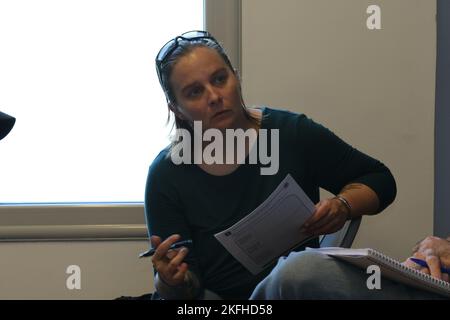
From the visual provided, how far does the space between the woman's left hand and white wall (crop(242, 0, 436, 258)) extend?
2.23 ft

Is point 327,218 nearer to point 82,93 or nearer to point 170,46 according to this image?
point 170,46

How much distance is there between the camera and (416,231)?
193 centimetres

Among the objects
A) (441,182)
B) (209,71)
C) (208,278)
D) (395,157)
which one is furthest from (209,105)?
(441,182)

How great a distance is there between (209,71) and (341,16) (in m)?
0.72

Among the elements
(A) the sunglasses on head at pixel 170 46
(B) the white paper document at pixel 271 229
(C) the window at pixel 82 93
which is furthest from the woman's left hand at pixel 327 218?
(C) the window at pixel 82 93

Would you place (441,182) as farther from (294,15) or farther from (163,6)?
(163,6)

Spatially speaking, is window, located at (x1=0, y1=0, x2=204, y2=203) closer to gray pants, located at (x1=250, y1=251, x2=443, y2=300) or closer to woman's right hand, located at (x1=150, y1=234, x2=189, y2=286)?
woman's right hand, located at (x1=150, y1=234, x2=189, y2=286)

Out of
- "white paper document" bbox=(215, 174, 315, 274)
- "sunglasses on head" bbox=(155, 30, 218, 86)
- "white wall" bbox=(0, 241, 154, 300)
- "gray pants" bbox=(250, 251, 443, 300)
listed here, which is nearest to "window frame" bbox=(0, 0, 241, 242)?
"white wall" bbox=(0, 241, 154, 300)

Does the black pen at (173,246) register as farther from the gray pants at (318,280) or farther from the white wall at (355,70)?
the white wall at (355,70)

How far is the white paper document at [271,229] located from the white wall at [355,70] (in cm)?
71

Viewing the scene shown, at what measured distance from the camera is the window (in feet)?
6.40

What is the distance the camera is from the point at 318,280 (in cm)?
88

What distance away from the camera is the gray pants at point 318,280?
882mm

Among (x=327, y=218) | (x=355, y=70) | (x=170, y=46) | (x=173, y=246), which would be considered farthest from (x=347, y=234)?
(x=355, y=70)
